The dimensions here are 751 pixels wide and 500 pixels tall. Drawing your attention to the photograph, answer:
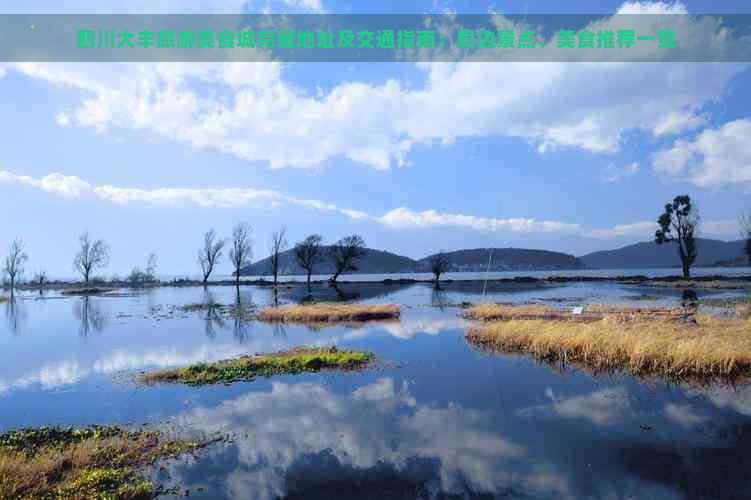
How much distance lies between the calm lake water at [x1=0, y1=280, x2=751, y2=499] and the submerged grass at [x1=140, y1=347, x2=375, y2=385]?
1083 millimetres

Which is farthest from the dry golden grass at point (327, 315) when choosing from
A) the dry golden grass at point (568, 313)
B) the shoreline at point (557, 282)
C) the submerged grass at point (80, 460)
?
the shoreline at point (557, 282)

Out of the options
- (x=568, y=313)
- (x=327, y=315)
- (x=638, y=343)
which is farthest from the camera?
(x=327, y=315)

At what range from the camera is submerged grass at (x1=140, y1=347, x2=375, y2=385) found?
19.6 metres

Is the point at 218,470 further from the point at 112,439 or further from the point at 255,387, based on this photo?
the point at 255,387

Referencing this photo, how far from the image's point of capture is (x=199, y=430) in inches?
518

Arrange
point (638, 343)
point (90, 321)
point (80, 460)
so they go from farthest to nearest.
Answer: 1. point (90, 321)
2. point (638, 343)
3. point (80, 460)

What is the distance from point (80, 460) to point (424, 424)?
9.32 meters

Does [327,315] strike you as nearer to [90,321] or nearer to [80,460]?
[90,321]

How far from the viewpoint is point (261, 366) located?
21.3m

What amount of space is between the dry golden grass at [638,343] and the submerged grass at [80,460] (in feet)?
59.8

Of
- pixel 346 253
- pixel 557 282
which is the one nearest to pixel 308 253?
pixel 346 253

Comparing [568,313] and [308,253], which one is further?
[308,253]

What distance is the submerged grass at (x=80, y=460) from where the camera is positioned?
29.7 feet

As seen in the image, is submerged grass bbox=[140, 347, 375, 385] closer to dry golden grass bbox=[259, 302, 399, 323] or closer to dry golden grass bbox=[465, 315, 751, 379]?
dry golden grass bbox=[465, 315, 751, 379]
